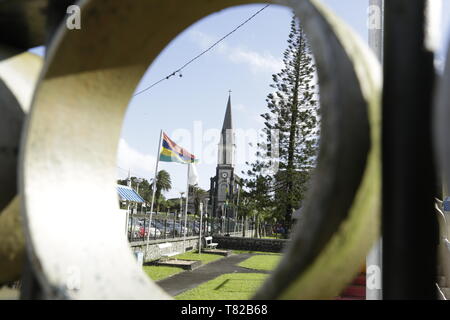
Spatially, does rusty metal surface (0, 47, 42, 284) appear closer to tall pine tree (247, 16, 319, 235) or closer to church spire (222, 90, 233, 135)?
tall pine tree (247, 16, 319, 235)

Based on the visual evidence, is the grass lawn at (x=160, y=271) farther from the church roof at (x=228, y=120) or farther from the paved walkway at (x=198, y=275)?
the church roof at (x=228, y=120)

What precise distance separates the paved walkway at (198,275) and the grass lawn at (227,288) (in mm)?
260

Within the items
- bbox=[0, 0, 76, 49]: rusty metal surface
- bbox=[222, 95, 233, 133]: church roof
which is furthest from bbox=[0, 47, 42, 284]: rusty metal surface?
bbox=[222, 95, 233, 133]: church roof

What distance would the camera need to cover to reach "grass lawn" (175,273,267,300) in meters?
8.55

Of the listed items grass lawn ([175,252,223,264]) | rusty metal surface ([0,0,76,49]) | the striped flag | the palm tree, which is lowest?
grass lawn ([175,252,223,264])

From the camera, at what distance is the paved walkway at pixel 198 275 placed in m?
9.71

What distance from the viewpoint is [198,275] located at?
11.9 m

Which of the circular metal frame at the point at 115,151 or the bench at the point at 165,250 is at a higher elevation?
the circular metal frame at the point at 115,151

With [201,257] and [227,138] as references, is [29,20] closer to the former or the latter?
[201,257]

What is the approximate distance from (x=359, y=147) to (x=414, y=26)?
360 millimetres

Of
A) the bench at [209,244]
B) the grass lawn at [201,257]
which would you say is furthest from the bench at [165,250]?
the bench at [209,244]

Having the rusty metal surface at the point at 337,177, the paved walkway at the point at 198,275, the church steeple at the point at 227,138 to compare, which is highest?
the church steeple at the point at 227,138

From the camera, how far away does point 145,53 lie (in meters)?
1.71

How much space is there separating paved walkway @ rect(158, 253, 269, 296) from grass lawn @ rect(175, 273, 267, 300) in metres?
0.26
